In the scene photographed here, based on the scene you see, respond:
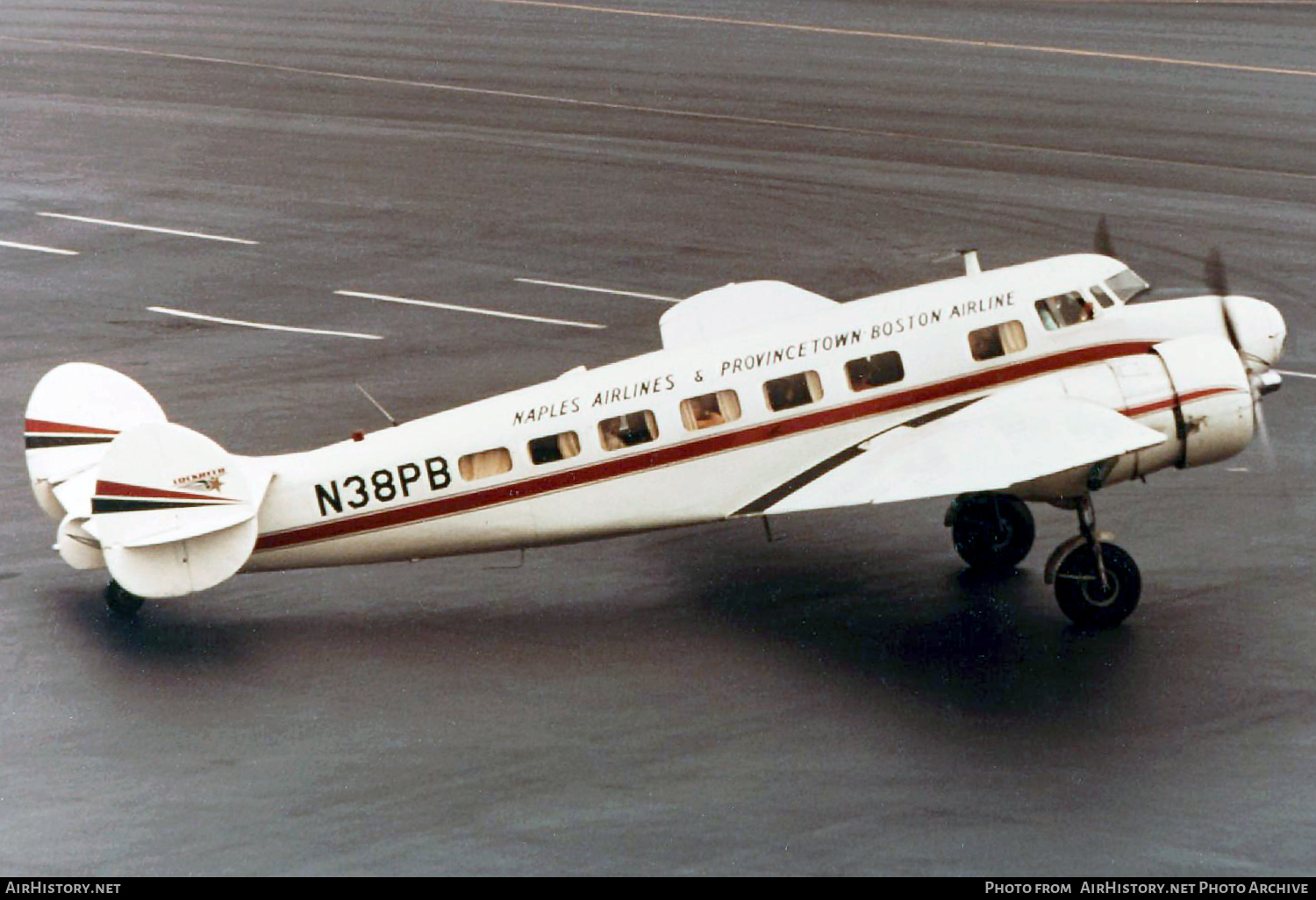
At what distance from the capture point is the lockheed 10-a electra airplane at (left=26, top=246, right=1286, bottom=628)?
89.8ft

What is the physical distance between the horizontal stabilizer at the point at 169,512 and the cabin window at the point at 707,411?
237 inches

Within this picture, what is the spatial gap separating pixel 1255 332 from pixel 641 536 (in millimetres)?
9756

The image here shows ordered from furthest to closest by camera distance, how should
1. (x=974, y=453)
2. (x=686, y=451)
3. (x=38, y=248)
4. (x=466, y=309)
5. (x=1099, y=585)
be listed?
(x=38, y=248)
(x=466, y=309)
(x=686, y=451)
(x=1099, y=585)
(x=974, y=453)

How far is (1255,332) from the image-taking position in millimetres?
29234

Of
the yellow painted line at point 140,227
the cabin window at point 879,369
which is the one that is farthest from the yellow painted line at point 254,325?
the cabin window at point 879,369

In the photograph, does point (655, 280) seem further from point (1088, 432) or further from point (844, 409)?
point (1088, 432)

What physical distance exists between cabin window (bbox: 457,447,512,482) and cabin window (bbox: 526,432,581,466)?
1.18ft

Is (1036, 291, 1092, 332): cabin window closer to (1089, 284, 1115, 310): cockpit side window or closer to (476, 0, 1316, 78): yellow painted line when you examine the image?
(1089, 284, 1115, 310): cockpit side window

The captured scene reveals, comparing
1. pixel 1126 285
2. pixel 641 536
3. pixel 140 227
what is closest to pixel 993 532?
pixel 1126 285

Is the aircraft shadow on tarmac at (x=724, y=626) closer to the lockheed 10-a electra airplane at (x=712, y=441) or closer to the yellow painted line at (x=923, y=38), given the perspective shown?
the lockheed 10-a electra airplane at (x=712, y=441)

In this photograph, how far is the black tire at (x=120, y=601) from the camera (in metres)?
28.8

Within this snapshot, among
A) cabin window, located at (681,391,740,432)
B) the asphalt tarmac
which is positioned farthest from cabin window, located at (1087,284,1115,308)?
cabin window, located at (681,391,740,432)

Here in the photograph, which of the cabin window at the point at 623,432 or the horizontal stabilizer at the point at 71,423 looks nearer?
the cabin window at the point at 623,432

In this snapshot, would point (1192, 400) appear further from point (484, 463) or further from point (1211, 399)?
point (484, 463)
